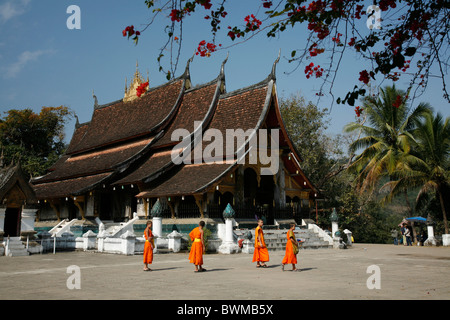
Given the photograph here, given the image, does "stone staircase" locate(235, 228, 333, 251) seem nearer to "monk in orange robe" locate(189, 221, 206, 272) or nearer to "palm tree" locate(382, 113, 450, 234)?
"palm tree" locate(382, 113, 450, 234)

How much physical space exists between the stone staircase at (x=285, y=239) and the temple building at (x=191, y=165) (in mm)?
1465

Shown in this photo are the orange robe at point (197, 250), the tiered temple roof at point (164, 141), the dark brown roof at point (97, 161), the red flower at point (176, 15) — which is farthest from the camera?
the dark brown roof at point (97, 161)

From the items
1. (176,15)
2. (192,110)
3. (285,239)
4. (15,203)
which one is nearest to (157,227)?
(15,203)

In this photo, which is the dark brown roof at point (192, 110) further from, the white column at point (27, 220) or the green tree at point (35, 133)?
the green tree at point (35, 133)

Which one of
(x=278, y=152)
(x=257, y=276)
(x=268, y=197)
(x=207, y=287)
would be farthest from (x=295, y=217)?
(x=207, y=287)

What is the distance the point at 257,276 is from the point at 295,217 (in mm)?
13735

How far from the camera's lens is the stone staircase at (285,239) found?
16.6 metres

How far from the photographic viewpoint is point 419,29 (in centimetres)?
529

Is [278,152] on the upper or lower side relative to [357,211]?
upper

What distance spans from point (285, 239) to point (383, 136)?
11356 millimetres

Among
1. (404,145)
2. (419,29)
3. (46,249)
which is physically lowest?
(46,249)

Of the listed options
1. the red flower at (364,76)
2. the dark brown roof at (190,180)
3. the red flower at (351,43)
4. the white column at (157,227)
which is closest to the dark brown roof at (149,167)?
the dark brown roof at (190,180)
